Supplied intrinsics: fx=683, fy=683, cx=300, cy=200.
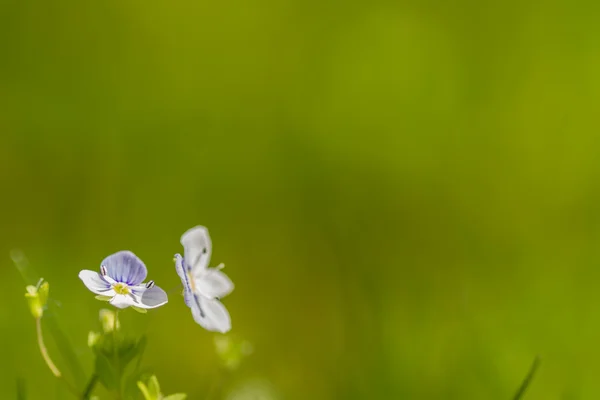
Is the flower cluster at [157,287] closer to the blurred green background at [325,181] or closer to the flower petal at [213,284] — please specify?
the flower petal at [213,284]

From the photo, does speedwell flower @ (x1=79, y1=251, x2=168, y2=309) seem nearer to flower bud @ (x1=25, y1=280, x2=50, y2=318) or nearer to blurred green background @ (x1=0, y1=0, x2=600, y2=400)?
flower bud @ (x1=25, y1=280, x2=50, y2=318)

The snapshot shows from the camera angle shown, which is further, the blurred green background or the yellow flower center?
the blurred green background

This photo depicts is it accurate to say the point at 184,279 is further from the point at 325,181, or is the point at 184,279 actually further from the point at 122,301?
the point at 325,181

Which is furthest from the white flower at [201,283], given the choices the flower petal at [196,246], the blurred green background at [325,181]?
the blurred green background at [325,181]

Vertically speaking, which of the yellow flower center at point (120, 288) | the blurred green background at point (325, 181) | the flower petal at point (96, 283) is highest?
the blurred green background at point (325, 181)

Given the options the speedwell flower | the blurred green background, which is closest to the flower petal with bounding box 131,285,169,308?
the speedwell flower

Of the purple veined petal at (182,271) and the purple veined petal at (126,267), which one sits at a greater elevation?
the purple veined petal at (126,267)

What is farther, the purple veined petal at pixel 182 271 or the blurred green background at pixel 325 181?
the blurred green background at pixel 325 181
